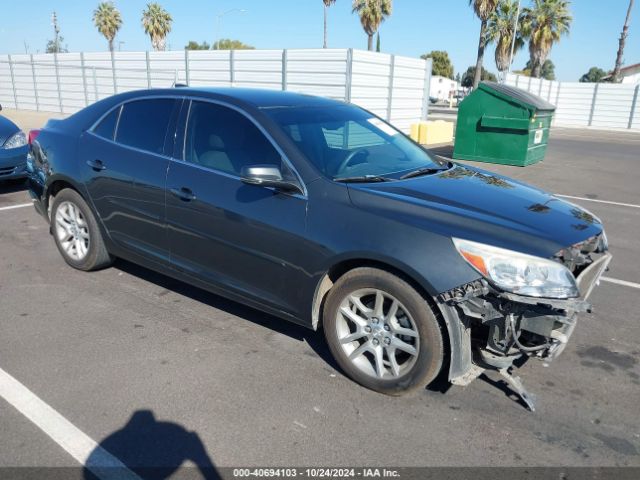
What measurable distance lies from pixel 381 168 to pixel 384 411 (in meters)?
1.62

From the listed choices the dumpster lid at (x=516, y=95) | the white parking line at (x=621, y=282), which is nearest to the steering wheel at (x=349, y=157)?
the white parking line at (x=621, y=282)

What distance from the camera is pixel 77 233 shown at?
487 cm

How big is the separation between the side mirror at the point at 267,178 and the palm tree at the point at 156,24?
4419cm

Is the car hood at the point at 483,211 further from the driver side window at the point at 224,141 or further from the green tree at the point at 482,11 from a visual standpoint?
the green tree at the point at 482,11

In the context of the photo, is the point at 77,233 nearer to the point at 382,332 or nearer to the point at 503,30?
→ the point at 382,332

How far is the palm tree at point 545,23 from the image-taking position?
38.8 meters

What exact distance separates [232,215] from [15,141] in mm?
6193

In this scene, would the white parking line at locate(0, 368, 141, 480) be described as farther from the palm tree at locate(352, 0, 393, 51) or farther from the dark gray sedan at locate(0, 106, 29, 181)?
the palm tree at locate(352, 0, 393, 51)

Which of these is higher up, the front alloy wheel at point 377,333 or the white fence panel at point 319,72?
the white fence panel at point 319,72

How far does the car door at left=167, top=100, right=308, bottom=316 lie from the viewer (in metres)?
3.28

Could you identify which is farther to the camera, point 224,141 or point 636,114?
point 636,114

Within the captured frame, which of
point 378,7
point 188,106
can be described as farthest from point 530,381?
point 378,7

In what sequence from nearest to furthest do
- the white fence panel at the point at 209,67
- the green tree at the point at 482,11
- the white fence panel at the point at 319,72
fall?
the white fence panel at the point at 319,72
the white fence panel at the point at 209,67
the green tree at the point at 482,11

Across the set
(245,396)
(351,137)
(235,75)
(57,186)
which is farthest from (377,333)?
(235,75)
